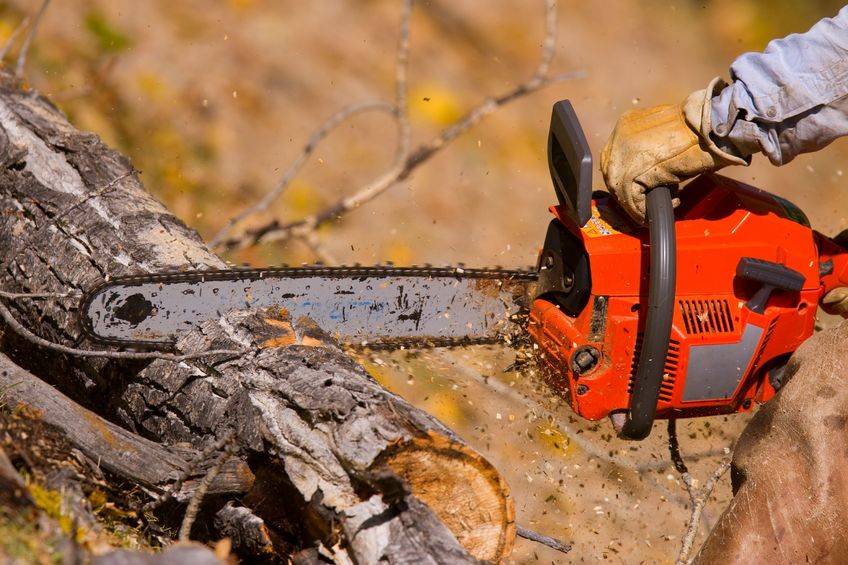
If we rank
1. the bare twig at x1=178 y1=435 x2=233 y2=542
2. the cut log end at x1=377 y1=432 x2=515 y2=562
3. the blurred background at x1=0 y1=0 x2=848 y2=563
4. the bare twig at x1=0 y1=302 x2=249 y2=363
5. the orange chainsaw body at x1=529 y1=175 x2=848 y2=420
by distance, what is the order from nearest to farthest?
the bare twig at x1=178 y1=435 x2=233 y2=542, the cut log end at x1=377 y1=432 x2=515 y2=562, the bare twig at x1=0 y1=302 x2=249 y2=363, the orange chainsaw body at x1=529 y1=175 x2=848 y2=420, the blurred background at x1=0 y1=0 x2=848 y2=563

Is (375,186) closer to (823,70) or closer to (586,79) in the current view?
(586,79)

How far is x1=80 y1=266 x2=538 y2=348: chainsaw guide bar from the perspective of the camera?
260 centimetres

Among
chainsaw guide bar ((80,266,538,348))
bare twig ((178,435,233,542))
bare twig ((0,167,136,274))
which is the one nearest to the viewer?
bare twig ((178,435,233,542))

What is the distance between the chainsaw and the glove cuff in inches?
6.2

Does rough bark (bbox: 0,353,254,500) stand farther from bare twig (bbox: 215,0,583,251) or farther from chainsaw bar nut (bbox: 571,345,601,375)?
bare twig (bbox: 215,0,583,251)

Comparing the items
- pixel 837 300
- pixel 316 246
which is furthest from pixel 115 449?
pixel 316 246

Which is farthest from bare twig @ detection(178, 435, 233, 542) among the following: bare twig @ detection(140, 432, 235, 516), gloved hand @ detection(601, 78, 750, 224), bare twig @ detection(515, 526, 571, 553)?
gloved hand @ detection(601, 78, 750, 224)

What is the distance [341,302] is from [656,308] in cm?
105

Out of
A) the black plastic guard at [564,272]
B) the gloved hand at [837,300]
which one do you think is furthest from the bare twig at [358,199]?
the gloved hand at [837,300]

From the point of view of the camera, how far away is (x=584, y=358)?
99.3 inches

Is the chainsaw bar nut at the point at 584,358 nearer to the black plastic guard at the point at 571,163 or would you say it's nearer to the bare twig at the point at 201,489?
the black plastic guard at the point at 571,163

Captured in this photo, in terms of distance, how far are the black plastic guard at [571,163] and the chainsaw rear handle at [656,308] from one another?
0.19m

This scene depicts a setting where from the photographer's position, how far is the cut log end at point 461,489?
200 cm

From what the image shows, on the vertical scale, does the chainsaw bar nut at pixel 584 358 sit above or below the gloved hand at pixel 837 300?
below
